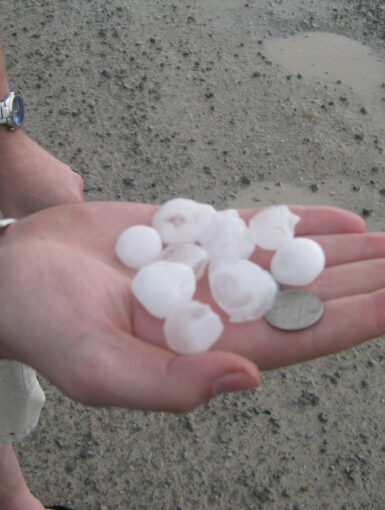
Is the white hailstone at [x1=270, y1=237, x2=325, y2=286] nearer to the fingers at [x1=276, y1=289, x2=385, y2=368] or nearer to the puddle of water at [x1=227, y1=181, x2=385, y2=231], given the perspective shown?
the fingers at [x1=276, y1=289, x2=385, y2=368]

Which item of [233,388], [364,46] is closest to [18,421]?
[233,388]

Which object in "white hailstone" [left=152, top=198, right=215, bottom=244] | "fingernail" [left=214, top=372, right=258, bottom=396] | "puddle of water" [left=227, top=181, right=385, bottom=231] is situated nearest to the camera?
"fingernail" [left=214, top=372, right=258, bottom=396]

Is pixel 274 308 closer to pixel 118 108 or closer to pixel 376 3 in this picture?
pixel 118 108

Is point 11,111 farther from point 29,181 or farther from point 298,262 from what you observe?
point 298,262

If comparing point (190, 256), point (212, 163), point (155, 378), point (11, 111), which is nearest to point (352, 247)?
point (190, 256)

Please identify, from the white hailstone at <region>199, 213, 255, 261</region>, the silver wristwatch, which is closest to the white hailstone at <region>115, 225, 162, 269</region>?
the white hailstone at <region>199, 213, 255, 261</region>

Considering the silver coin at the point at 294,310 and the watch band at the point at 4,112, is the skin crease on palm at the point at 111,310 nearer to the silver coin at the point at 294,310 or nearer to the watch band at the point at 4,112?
the silver coin at the point at 294,310
